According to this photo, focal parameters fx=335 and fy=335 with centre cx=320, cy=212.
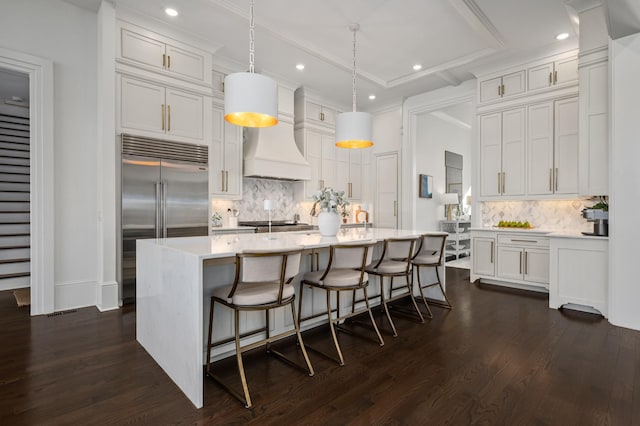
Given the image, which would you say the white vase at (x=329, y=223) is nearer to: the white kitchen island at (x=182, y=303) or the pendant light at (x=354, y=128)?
the white kitchen island at (x=182, y=303)

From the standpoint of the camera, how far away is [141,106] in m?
4.05

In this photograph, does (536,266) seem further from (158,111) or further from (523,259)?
(158,111)

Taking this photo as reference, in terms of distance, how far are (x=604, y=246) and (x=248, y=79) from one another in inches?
157

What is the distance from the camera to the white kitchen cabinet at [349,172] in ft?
23.1

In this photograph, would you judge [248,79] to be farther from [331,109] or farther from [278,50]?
[331,109]

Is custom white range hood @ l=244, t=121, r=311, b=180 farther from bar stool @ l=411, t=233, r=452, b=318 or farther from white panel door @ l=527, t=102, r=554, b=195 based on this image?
white panel door @ l=527, t=102, r=554, b=195

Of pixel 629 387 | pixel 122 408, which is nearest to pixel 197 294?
pixel 122 408

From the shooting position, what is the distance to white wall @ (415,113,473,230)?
Answer: 704 centimetres

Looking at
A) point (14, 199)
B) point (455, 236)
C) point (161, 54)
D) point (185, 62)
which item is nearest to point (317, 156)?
point (185, 62)

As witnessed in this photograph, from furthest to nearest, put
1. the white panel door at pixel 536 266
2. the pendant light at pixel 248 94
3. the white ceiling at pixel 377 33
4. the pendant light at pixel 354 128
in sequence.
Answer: the white panel door at pixel 536 266 < the white ceiling at pixel 377 33 < the pendant light at pixel 354 128 < the pendant light at pixel 248 94

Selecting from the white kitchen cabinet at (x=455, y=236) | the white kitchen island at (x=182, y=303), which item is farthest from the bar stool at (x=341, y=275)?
the white kitchen cabinet at (x=455, y=236)

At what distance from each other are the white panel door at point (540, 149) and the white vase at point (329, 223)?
342 cm

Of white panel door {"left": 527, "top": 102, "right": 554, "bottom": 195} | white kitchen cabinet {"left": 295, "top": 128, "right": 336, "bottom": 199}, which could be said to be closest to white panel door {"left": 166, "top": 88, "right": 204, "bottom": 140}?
white kitchen cabinet {"left": 295, "top": 128, "right": 336, "bottom": 199}

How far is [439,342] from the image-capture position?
9.50 feet
